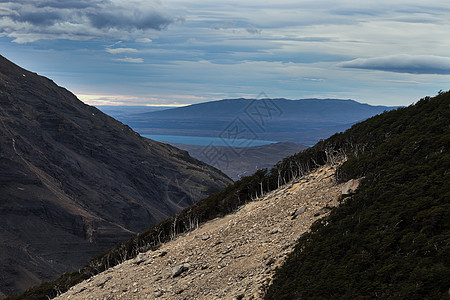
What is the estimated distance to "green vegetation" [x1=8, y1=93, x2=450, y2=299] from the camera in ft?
36.9

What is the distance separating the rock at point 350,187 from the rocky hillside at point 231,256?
16.2 inches

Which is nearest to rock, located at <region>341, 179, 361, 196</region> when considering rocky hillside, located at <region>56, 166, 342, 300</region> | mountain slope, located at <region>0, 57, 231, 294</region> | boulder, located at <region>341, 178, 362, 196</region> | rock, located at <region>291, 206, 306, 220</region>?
boulder, located at <region>341, 178, 362, 196</region>

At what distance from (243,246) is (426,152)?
797 cm

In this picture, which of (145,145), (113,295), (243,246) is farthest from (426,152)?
(145,145)

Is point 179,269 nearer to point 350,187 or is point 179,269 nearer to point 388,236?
point 350,187

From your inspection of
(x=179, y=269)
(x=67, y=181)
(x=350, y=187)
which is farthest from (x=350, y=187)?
(x=67, y=181)

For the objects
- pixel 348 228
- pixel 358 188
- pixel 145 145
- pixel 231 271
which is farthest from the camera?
pixel 145 145

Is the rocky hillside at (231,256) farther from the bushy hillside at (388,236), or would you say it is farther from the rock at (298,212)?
the bushy hillside at (388,236)

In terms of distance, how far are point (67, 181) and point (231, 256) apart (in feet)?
265

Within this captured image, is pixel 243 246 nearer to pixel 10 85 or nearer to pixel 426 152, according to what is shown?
pixel 426 152

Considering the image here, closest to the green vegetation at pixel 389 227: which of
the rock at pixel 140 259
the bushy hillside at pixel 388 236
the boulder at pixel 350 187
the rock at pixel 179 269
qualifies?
the bushy hillside at pixel 388 236

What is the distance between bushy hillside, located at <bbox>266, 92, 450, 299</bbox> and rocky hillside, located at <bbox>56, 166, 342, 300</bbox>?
1101 millimetres

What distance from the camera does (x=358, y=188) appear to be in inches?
703

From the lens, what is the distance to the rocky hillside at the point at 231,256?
15.5 metres
